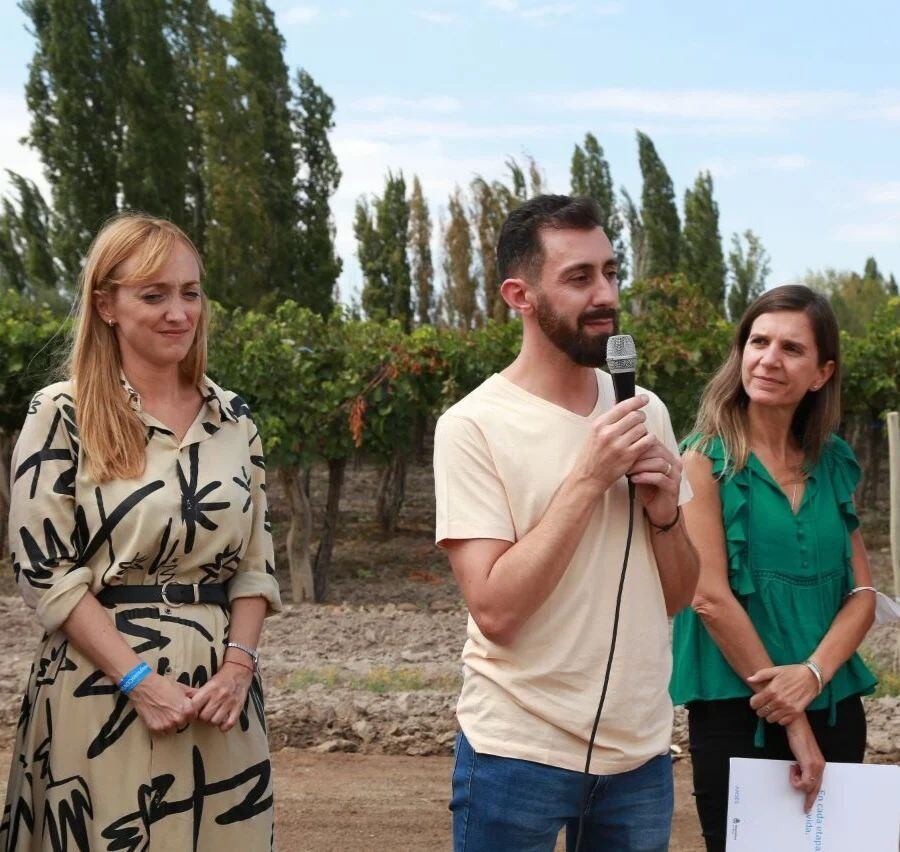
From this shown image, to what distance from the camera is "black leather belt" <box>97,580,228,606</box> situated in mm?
2861

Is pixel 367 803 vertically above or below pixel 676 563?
below

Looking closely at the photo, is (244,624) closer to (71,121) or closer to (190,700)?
(190,700)

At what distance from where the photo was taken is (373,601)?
48.5 ft

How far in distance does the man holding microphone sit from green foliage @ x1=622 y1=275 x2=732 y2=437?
11594 millimetres

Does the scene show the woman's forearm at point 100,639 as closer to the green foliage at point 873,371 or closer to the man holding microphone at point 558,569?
the man holding microphone at point 558,569

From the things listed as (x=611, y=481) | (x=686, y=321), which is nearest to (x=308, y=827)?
(x=611, y=481)

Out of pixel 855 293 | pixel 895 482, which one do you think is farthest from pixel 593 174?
pixel 895 482

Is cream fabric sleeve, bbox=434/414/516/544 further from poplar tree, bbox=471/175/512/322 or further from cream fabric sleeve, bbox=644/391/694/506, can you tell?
poplar tree, bbox=471/175/512/322

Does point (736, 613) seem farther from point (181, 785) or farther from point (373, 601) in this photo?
point (373, 601)

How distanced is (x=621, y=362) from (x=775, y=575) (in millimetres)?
963

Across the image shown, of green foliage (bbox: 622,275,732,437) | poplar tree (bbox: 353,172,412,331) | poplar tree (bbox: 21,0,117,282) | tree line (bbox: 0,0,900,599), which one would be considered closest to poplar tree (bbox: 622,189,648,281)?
tree line (bbox: 0,0,900,599)

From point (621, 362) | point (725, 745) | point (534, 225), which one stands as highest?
point (534, 225)

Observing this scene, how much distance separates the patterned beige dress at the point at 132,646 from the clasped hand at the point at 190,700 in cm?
4

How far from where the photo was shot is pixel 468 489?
2.55m
